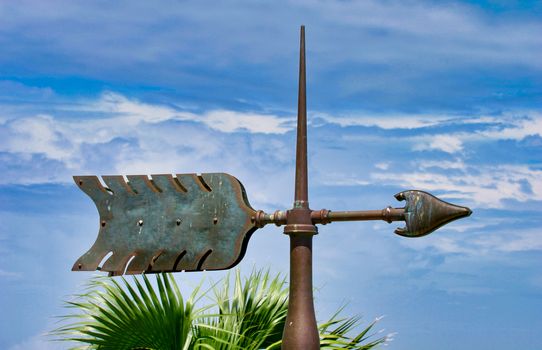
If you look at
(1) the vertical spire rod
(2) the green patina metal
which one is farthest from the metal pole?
(2) the green patina metal

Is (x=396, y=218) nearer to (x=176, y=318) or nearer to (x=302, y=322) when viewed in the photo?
(x=302, y=322)

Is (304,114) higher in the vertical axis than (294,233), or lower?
higher

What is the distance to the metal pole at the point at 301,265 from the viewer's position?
594 centimetres

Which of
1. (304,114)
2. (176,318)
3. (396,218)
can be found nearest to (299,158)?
(304,114)

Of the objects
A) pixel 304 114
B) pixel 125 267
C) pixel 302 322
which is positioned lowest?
pixel 302 322

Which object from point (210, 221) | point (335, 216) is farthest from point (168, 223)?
point (335, 216)

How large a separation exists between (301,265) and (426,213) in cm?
96

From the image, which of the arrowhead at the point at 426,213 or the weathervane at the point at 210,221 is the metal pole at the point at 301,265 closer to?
the weathervane at the point at 210,221

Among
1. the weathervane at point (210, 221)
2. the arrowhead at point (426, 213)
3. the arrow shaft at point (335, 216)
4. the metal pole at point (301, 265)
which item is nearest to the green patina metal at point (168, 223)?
the weathervane at point (210, 221)

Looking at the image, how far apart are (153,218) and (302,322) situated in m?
1.46

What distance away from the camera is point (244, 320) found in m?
8.12

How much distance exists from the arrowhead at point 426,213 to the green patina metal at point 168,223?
3.77 feet

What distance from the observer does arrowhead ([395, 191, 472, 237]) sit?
19.0 ft

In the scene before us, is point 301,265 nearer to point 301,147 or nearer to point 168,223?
point 301,147
